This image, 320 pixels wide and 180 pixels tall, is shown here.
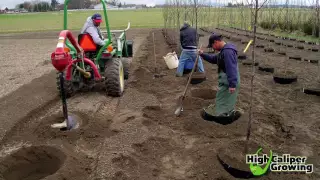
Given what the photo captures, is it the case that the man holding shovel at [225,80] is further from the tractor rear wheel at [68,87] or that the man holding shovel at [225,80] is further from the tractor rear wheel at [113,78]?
the tractor rear wheel at [68,87]

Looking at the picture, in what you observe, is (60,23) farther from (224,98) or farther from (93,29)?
(224,98)

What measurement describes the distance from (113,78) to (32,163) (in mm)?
2533

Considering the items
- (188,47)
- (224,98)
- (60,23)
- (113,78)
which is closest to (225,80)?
(224,98)

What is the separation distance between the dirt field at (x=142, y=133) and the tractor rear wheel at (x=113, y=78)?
192mm

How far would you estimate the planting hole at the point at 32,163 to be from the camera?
3.68m

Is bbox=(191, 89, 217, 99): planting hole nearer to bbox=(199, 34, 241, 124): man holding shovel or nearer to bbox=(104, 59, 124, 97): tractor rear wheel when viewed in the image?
bbox=(199, 34, 241, 124): man holding shovel

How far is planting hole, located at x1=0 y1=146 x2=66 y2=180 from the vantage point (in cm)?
368

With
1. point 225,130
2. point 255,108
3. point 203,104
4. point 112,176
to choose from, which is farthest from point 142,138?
point 255,108

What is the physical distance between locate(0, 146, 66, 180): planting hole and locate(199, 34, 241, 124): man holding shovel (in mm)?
2488

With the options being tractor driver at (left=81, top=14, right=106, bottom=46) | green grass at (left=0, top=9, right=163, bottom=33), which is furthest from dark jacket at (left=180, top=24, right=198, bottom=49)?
green grass at (left=0, top=9, right=163, bottom=33)

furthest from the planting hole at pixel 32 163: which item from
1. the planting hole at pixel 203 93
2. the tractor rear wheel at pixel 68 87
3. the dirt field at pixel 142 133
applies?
the planting hole at pixel 203 93

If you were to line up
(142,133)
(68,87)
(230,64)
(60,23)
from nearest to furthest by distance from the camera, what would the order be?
(230,64) → (142,133) → (68,87) → (60,23)

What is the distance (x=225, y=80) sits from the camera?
4.59 meters

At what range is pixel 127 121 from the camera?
4.92 meters
